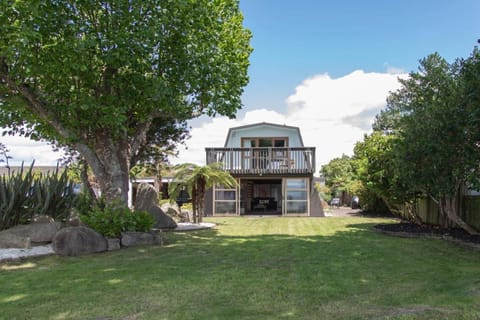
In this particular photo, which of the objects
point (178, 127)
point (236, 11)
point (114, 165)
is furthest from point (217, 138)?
point (114, 165)

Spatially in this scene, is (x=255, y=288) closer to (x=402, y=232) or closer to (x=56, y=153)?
(x=402, y=232)

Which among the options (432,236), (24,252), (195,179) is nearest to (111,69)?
(24,252)

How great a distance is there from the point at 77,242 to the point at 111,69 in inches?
173

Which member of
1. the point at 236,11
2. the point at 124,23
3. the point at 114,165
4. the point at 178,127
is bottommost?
the point at 114,165

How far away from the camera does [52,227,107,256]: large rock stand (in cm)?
823

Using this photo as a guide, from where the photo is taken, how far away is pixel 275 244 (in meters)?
9.77

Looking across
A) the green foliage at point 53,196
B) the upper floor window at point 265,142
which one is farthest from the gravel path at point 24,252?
the upper floor window at point 265,142

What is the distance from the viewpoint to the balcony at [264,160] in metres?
21.1

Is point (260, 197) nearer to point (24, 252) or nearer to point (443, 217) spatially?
point (443, 217)

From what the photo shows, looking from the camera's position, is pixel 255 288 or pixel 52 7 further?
pixel 52 7

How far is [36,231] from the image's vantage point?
30.4 ft

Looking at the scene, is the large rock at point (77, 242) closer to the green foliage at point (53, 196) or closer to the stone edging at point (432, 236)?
the green foliage at point (53, 196)

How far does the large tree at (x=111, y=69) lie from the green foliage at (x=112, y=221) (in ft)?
2.05

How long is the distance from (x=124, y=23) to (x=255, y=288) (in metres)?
6.91
